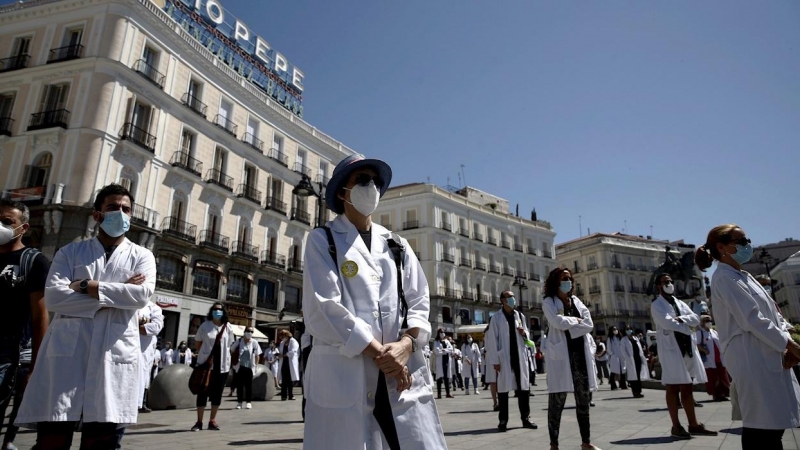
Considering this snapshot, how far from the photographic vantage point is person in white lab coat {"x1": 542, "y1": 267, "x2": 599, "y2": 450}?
491 cm

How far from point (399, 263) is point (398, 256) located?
0.04 metres

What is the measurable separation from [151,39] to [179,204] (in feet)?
28.4

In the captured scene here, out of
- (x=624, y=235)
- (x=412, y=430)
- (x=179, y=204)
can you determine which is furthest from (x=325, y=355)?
(x=624, y=235)

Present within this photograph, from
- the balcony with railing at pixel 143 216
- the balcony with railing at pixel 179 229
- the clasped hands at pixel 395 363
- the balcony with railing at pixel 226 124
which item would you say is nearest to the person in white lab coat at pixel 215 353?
the clasped hands at pixel 395 363

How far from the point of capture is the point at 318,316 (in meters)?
2.31

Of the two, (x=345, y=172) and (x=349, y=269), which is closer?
(x=349, y=269)

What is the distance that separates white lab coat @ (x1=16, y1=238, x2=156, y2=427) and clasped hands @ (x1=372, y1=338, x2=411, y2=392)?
71.8 inches

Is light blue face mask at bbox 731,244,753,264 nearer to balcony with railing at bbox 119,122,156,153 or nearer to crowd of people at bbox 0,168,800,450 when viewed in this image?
crowd of people at bbox 0,168,800,450

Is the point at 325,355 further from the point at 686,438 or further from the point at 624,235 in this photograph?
the point at 624,235

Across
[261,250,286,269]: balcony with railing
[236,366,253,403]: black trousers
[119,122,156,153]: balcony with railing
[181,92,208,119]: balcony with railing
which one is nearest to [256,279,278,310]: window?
[261,250,286,269]: balcony with railing

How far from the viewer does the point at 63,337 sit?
290cm

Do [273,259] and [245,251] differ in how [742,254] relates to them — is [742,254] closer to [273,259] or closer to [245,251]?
[245,251]

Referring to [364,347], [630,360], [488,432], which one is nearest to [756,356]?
[364,347]

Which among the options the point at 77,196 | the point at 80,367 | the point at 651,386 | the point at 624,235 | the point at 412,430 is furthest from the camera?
the point at 624,235
